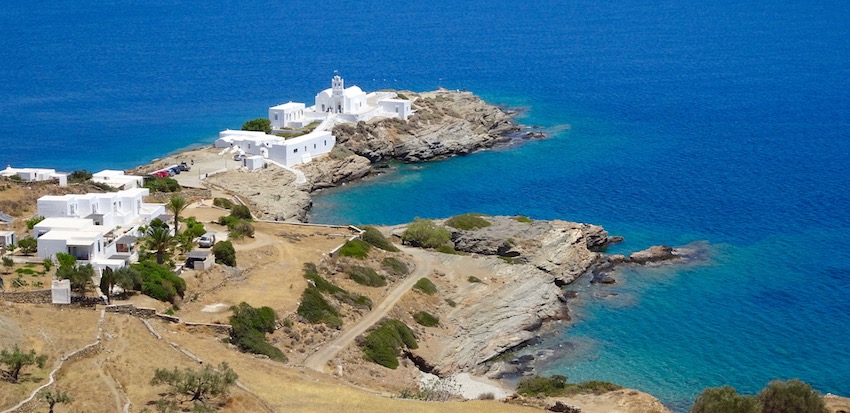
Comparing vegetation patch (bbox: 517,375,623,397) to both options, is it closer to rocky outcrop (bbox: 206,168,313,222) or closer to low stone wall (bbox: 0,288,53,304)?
low stone wall (bbox: 0,288,53,304)

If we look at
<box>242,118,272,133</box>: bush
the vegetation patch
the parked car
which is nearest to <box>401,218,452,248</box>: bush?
the parked car

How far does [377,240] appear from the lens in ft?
224

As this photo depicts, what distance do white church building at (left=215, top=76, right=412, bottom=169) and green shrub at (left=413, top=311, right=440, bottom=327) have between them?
34.9 meters

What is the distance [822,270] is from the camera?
233ft

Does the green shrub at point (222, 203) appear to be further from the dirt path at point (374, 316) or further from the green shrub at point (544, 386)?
the green shrub at point (544, 386)

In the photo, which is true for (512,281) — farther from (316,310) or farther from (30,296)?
(30,296)

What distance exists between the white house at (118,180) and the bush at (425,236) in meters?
18.7

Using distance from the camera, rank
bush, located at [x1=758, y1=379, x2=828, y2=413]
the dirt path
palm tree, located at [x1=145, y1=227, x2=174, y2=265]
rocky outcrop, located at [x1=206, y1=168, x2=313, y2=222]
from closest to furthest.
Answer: bush, located at [x1=758, y1=379, x2=828, y2=413] < the dirt path < palm tree, located at [x1=145, y1=227, x2=174, y2=265] < rocky outcrop, located at [x1=206, y1=168, x2=313, y2=222]

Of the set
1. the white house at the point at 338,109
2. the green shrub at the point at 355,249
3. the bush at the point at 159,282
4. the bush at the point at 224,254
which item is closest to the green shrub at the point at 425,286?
the green shrub at the point at 355,249

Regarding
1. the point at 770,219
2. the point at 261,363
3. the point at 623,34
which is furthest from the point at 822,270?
the point at 623,34

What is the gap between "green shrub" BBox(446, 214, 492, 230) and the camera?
247 feet

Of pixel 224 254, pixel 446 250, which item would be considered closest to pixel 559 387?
pixel 224 254

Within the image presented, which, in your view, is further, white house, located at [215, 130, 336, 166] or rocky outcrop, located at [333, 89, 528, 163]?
rocky outcrop, located at [333, 89, 528, 163]

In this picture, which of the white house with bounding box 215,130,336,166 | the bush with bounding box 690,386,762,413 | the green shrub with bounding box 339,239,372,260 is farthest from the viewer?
the white house with bounding box 215,130,336,166
